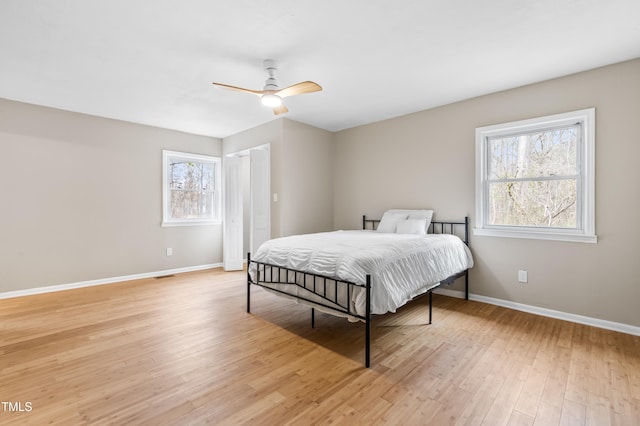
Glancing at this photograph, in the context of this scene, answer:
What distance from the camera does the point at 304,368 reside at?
216 cm

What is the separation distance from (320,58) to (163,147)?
143 inches

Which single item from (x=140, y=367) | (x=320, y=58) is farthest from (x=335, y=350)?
(x=320, y=58)

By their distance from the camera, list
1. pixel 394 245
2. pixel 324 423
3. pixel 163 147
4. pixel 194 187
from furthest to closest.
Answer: pixel 194 187 → pixel 163 147 → pixel 394 245 → pixel 324 423

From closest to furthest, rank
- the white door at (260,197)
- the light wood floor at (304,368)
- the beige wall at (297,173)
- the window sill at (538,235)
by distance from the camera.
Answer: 1. the light wood floor at (304,368)
2. the window sill at (538,235)
3. the beige wall at (297,173)
4. the white door at (260,197)

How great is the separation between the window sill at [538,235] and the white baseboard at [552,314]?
78cm

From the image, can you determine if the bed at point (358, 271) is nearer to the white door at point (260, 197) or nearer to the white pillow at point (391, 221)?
the white pillow at point (391, 221)

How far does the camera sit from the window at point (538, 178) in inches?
119

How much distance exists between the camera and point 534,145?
11.2 feet

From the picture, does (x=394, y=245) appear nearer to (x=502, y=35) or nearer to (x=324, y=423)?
(x=324, y=423)

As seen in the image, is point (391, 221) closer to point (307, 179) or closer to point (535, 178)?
point (307, 179)

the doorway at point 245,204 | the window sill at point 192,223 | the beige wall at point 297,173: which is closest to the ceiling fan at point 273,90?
the beige wall at point 297,173

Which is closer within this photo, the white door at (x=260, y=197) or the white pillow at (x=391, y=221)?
the white pillow at (x=391, y=221)

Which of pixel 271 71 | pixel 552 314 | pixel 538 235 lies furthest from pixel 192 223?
pixel 552 314

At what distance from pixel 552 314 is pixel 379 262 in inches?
91.1
